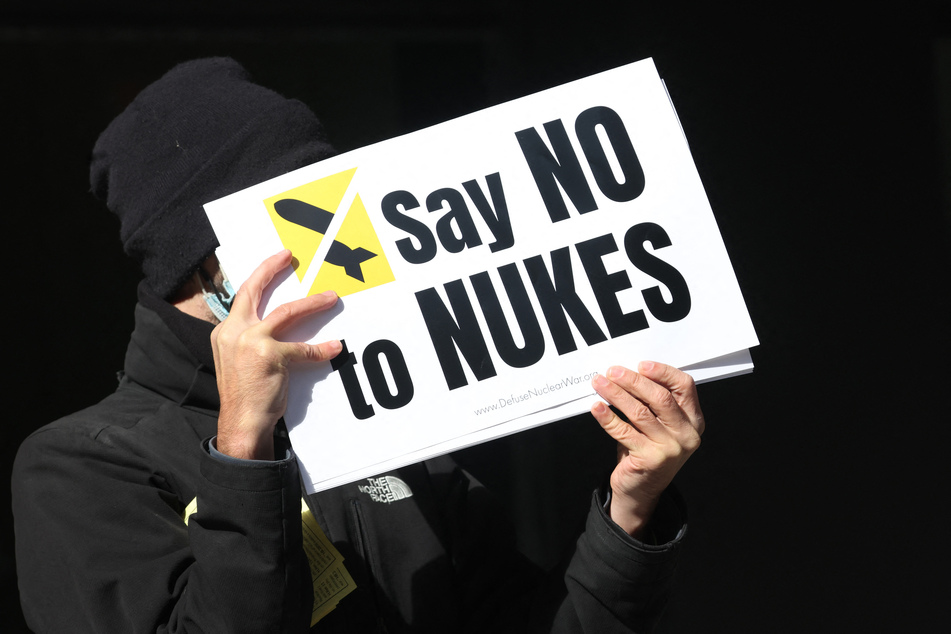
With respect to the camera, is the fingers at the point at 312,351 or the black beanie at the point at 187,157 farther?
the black beanie at the point at 187,157

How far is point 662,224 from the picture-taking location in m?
1.22

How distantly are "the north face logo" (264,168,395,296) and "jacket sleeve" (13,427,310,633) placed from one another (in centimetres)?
29

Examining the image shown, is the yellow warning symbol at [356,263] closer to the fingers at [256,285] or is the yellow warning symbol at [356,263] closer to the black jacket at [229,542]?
the fingers at [256,285]

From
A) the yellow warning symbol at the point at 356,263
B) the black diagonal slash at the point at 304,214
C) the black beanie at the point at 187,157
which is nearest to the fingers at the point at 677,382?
the yellow warning symbol at the point at 356,263

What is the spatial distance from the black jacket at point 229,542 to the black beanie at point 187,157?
0.13 m

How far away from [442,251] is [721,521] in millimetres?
1831

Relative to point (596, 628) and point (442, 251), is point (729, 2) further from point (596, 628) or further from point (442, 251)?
point (596, 628)

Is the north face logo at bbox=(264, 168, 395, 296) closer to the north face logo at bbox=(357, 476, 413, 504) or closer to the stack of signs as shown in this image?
the stack of signs

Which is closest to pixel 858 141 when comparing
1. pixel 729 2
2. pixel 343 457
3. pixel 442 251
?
pixel 729 2

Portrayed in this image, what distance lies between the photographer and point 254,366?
1.12 metres

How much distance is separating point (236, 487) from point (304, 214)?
0.42 m

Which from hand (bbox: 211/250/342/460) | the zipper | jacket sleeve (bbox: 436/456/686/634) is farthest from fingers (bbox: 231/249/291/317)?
jacket sleeve (bbox: 436/456/686/634)

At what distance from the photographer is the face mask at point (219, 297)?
1450mm

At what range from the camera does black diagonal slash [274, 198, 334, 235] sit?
122 cm
